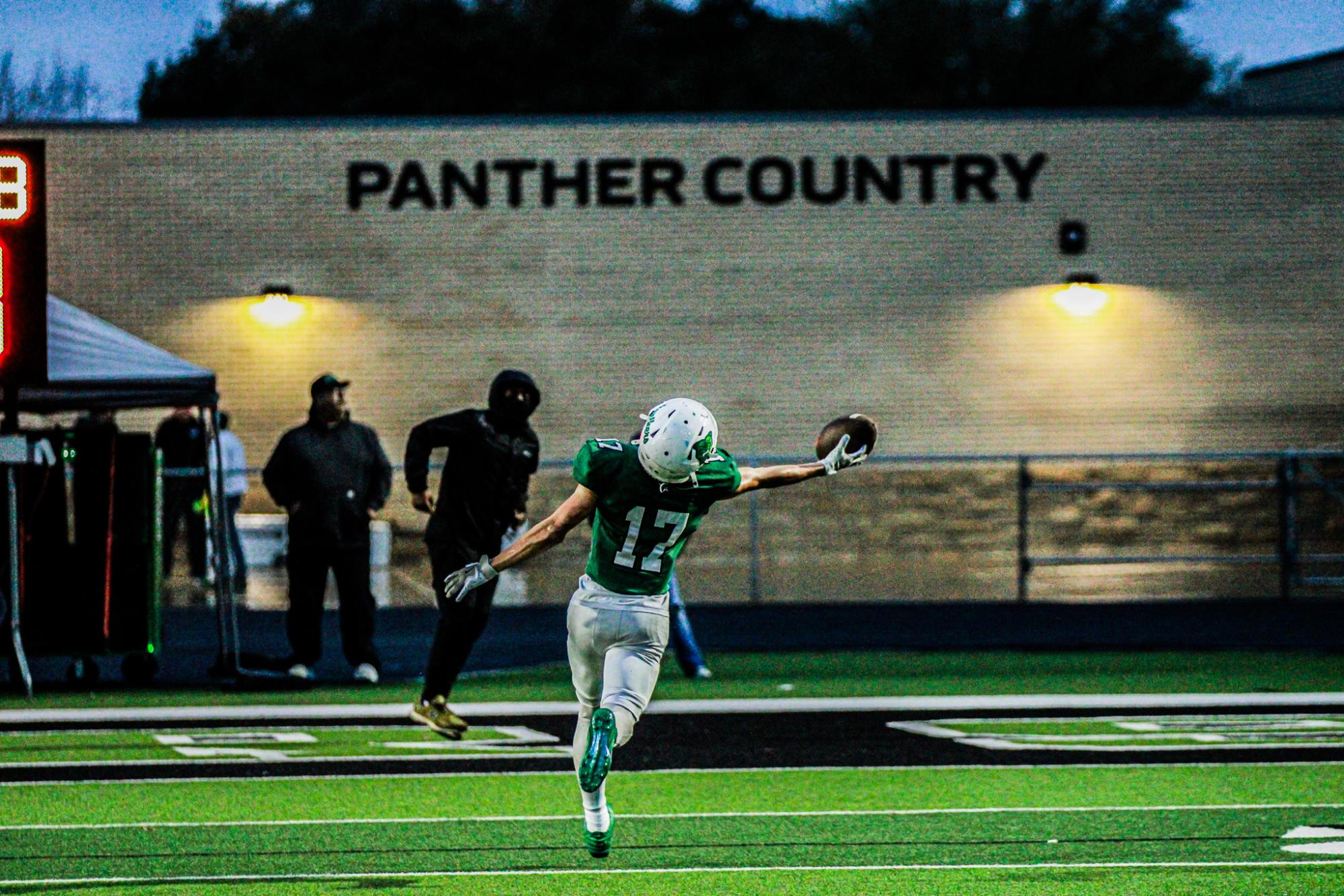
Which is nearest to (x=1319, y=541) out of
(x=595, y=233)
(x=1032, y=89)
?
(x=595, y=233)

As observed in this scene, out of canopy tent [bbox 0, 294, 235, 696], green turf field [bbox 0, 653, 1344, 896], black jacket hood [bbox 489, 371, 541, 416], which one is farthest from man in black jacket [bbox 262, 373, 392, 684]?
black jacket hood [bbox 489, 371, 541, 416]

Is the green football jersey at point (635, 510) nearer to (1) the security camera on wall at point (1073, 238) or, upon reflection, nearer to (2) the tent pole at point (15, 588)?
(2) the tent pole at point (15, 588)

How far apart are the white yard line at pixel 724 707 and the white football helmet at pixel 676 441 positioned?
16.7ft

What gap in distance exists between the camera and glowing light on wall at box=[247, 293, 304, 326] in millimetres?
23469

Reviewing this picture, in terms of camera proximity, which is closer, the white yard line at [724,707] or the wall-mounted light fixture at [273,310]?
the white yard line at [724,707]

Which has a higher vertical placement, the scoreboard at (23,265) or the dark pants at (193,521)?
the scoreboard at (23,265)

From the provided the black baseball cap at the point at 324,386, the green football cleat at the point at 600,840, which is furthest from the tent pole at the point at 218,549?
the green football cleat at the point at 600,840

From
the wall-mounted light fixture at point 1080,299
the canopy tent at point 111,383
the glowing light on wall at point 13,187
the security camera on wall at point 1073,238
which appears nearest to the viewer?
the glowing light on wall at point 13,187

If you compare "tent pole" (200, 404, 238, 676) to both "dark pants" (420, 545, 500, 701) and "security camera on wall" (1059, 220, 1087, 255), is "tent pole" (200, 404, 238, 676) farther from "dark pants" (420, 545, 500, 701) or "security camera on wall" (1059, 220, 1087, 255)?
"security camera on wall" (1059, 220, 1087, 255)

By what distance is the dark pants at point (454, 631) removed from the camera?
1020 cm

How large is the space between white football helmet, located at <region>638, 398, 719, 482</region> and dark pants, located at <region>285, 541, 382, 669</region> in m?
6.50

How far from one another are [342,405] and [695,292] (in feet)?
36.7

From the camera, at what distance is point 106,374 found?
12828mm

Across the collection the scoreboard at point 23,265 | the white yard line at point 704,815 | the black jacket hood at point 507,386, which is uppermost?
the scoreboard at point 23,265
